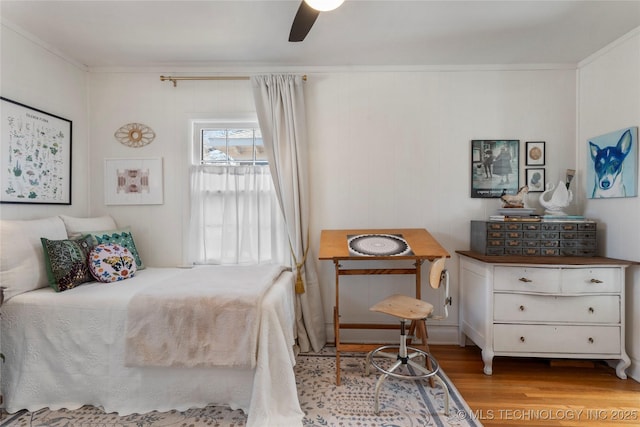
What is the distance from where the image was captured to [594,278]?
2.17m

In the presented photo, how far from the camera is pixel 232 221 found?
9.23 feet

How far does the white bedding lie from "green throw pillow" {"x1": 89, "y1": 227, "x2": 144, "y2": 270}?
607mm

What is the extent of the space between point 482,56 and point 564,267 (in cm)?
187

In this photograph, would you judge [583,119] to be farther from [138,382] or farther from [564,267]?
[138,382]

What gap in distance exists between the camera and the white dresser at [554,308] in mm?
A: 2170

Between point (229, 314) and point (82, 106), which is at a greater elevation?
point (82, 106)

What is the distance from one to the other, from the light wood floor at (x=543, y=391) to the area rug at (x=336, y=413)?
163mm

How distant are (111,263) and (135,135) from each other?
1300 millimetres

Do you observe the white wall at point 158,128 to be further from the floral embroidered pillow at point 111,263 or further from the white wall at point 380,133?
the floral embroidered pillow at point 111,263

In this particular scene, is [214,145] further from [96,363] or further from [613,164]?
[613,164]

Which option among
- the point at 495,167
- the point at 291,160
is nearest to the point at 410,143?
A: the point at 495,167

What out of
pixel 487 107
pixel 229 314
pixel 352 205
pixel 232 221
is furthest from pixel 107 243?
pixel 487 107

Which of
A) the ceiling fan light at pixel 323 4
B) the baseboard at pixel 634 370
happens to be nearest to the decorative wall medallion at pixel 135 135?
the ceiling fan light at pixel 323 4

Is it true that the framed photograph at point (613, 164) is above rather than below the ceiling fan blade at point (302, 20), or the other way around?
below
